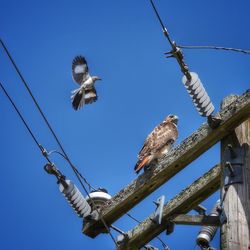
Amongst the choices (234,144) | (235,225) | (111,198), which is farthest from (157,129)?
(235,225)

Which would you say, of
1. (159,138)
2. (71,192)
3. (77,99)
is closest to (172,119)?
(159,138)

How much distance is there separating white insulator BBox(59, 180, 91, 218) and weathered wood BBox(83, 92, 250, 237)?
7.4 inches

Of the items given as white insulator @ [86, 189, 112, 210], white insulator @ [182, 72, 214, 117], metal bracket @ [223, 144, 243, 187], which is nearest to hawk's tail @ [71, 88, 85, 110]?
white insulator @ [86, 189, 112, 210]

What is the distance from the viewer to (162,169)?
7.64 meters

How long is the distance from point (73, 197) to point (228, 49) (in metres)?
2.38

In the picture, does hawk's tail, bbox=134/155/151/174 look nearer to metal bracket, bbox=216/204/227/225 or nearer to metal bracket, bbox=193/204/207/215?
metal bracket, bbox=193/204/207/215

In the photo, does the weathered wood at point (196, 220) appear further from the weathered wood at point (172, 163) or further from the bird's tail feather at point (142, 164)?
the bird's tail feather at point (142, 164)

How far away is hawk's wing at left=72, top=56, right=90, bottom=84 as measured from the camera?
10953mm

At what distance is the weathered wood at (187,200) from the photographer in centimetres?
755

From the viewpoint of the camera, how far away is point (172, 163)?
7535mm

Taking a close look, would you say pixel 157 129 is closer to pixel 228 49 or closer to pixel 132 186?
pixel 132 186

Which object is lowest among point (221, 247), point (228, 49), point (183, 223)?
point (221, 247)

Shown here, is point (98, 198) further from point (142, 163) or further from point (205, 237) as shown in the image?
point (205, 237)

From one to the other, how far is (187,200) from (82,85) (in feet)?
11.9
